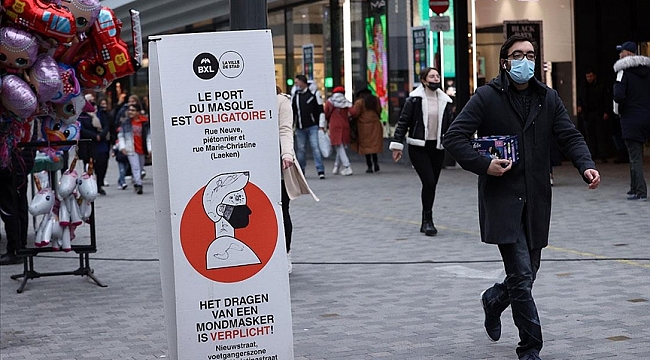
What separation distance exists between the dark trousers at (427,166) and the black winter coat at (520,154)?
582cm

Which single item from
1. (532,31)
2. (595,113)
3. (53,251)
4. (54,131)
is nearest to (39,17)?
(54,131)

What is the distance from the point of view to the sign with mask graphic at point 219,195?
5605mm

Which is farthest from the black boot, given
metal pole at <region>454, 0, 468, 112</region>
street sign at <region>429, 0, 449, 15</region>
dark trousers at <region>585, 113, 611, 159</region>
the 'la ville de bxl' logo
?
dark trousers at <region>585, 113, 611, 159</region>

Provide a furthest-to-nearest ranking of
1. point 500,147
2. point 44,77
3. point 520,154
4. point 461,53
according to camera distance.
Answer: point 461,53 < point 44,77 < point 520,154 < point 500,147

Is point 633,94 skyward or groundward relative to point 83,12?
groundward

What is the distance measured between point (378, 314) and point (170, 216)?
9.31 ft

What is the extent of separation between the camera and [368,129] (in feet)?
73.4

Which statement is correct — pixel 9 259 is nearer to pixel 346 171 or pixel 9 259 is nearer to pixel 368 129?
pixel 346 171

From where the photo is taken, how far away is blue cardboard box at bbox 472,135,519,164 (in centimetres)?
637

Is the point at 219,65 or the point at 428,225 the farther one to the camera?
the point at 428,225

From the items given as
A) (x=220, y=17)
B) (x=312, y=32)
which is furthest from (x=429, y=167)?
(x=220, y=17)

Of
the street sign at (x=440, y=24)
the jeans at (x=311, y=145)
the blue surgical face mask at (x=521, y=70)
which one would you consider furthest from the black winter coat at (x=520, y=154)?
the jeans at (x=311, y=145)

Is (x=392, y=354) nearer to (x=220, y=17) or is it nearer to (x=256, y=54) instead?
(x=256, y=54)

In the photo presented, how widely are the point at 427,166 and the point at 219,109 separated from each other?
710cm
